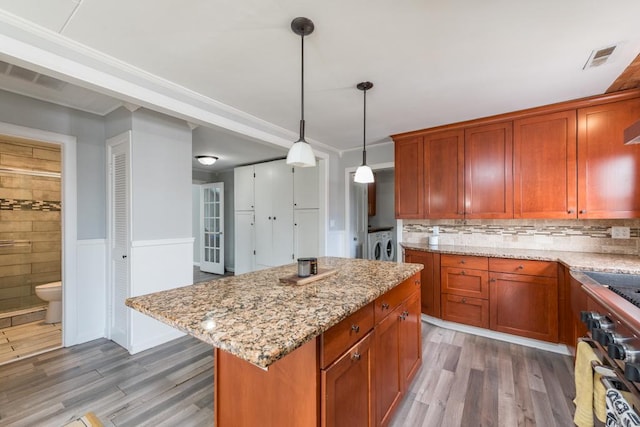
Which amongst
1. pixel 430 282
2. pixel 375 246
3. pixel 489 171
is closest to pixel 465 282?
pixel 430 282

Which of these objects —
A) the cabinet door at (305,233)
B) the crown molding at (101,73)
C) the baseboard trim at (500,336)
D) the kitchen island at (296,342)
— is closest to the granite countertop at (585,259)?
the baseboard trim at (500,336)

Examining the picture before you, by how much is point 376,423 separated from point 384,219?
5323 millimetres

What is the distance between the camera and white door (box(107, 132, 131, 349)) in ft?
8.45

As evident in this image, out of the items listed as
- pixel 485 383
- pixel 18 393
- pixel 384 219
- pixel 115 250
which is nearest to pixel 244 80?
pixel 115 250

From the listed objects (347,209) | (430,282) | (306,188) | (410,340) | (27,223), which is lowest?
(410,340)

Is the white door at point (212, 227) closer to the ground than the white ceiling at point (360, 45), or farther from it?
closer to the ground

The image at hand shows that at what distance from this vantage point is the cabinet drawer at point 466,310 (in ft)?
9.23

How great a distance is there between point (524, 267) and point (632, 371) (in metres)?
2.01

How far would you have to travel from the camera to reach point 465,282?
114 inches

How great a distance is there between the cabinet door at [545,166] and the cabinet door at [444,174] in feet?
1.70

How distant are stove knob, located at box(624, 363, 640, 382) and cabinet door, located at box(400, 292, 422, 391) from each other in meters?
1.04

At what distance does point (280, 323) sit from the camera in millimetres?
973

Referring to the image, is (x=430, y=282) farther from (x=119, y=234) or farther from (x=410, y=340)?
(x=119, y=234)

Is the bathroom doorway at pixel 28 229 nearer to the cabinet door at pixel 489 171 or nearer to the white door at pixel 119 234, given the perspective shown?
the white door at pixel 119 234
